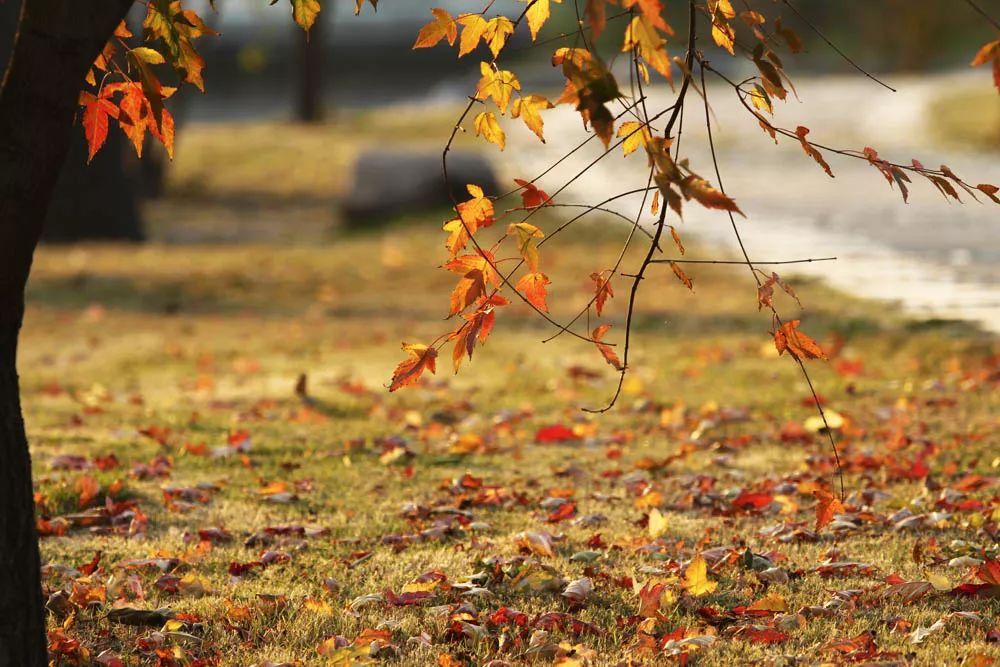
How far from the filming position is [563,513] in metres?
4.37

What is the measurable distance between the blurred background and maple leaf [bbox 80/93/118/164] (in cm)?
54

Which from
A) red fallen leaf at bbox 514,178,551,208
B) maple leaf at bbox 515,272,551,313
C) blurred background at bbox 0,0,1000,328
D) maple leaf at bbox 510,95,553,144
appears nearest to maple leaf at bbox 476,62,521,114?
maple leaf at bbox 510,95,553,144

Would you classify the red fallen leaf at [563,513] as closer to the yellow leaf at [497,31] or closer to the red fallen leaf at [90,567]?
the red fallen leaf at [90,567]

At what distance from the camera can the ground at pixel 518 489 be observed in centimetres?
327

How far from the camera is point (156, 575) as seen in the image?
377 cm

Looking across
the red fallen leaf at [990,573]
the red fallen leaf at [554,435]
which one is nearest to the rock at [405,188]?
the red fallen leaf at [554,435]

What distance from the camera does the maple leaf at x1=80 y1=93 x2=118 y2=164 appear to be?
3.08 m

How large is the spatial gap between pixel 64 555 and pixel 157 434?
1.73 meters

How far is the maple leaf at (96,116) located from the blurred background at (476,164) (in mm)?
536

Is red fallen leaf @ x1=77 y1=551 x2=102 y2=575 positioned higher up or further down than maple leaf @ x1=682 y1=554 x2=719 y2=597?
further down

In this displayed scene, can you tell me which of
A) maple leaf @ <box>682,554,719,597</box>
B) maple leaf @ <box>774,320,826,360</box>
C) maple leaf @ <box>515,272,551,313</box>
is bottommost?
maple leaf @ <box>682,554,719,597</box>

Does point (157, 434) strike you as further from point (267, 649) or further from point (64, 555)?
point (267, 649)

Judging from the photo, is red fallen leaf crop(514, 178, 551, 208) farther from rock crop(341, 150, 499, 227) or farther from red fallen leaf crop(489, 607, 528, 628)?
rock crop(341, 150, 499, 227)

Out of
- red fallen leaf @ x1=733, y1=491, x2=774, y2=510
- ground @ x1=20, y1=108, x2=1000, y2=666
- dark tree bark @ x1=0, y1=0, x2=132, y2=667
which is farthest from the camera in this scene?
red fallen leaf @ x1=733, y1=491, x2=774, y2=510
